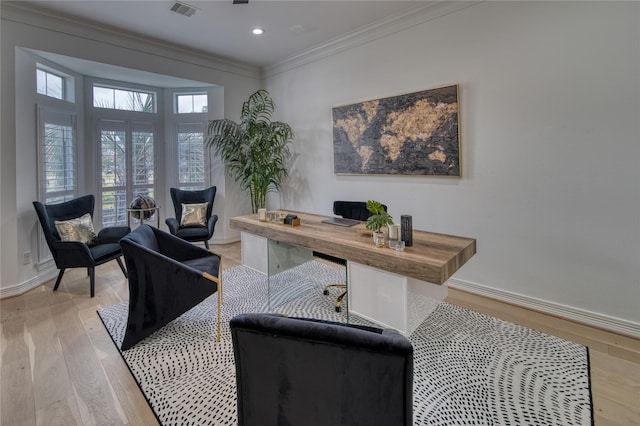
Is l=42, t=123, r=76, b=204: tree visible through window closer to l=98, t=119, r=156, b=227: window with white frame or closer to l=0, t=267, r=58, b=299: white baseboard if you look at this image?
l=98, t=119, r=156, b=227: window with white frame

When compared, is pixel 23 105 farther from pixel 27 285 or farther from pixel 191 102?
pixel 191 102

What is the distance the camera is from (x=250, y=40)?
4090mm

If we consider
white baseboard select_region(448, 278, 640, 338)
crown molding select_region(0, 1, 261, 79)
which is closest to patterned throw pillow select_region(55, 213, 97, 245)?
crown molding select_region(0, 1, 261, 79)

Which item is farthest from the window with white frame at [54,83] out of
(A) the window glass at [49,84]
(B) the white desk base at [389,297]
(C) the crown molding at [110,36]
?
(B) the white desk base at [389,297]

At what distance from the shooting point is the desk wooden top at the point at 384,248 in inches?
70.1

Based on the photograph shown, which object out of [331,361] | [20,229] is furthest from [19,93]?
[331,361]

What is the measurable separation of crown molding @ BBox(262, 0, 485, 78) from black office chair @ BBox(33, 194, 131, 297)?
3.37 metres

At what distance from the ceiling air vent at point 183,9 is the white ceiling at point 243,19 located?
0.05 metres

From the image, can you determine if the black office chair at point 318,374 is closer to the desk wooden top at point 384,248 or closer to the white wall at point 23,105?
the desk wooden top at point 384,248

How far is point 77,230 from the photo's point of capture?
332 cm

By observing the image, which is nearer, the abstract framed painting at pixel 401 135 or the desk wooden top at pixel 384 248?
the desk wooden top at pixel 384 248

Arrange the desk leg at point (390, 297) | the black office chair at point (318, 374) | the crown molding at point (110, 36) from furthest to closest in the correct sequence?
1. the crown molding at point (110, 36)
2. the desk leg at point (390, 297)
3. the black office chair at point (318, 374)

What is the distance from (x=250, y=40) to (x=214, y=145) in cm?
173

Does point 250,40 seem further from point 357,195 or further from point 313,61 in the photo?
point 357,195
